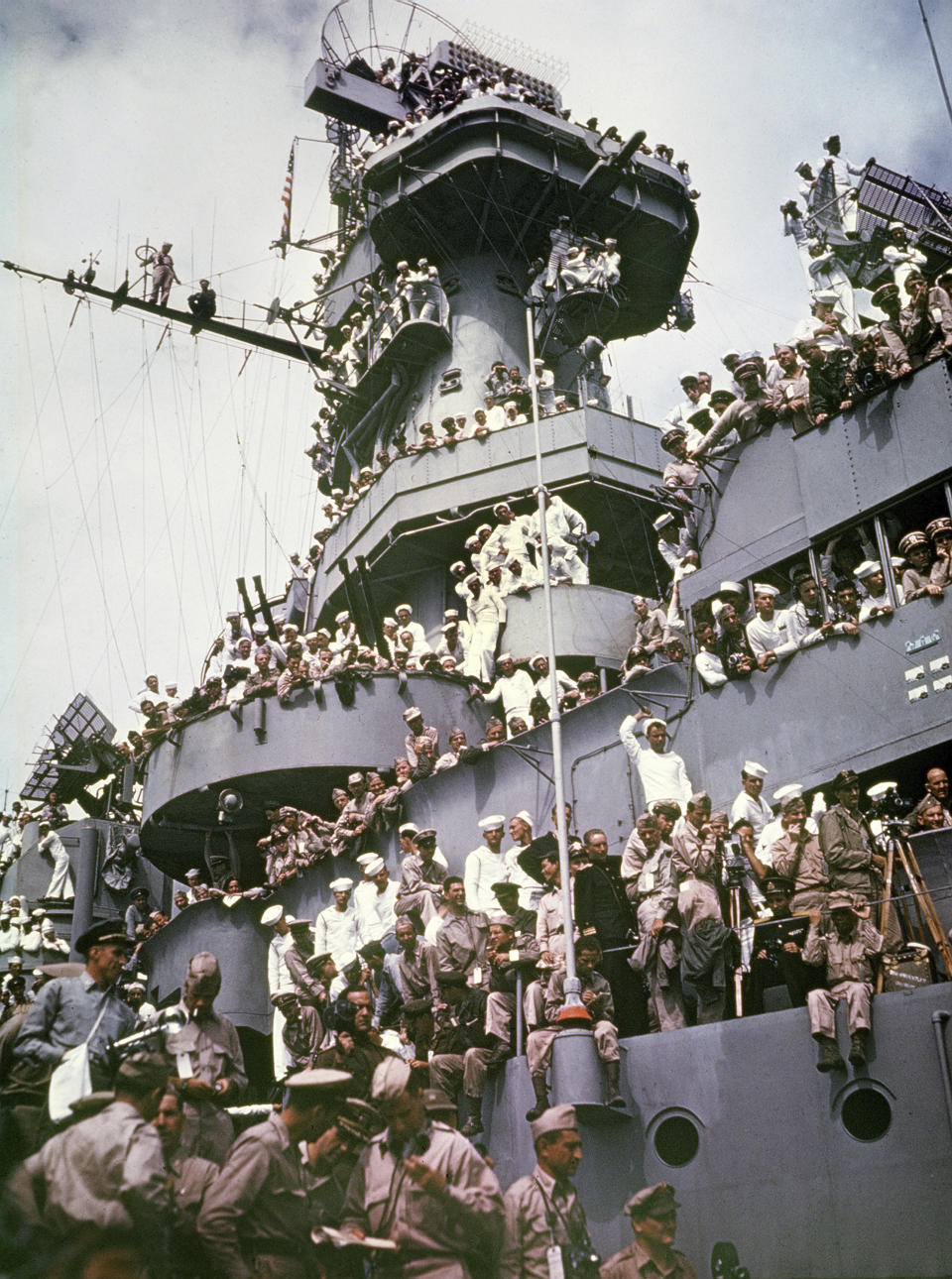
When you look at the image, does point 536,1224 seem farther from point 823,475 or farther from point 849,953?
point 823,475

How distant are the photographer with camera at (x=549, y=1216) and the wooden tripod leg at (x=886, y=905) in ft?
11.3

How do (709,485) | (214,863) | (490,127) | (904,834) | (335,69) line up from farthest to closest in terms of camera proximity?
(335,69), (490,127), (214,863), (709,485), (904,834)

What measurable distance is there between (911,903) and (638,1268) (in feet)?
12.4

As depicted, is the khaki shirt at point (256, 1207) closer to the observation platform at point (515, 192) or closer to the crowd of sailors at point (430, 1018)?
the crowd of sailors at point (430, 1018)

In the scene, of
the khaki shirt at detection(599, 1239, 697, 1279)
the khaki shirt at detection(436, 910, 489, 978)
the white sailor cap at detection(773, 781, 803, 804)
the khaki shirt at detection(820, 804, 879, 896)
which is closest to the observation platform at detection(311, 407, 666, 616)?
the white sailor cap at detection(773, 781, 803, 804)

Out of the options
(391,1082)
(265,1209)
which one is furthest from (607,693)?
(265,1209)

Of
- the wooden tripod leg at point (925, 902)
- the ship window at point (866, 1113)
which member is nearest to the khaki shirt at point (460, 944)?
the ship window at point (866, 1113)

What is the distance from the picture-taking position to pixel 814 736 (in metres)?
11.5

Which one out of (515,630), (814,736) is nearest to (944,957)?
(814,736)

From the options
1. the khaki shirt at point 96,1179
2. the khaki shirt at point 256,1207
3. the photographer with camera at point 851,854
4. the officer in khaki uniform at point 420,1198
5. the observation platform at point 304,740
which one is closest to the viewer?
the khaki shirt at point 96,1179

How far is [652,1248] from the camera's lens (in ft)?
20.0

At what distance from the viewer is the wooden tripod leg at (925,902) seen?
8180 millimetres

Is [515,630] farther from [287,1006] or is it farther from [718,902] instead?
[718,902]

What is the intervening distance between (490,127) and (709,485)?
38.6 ft
